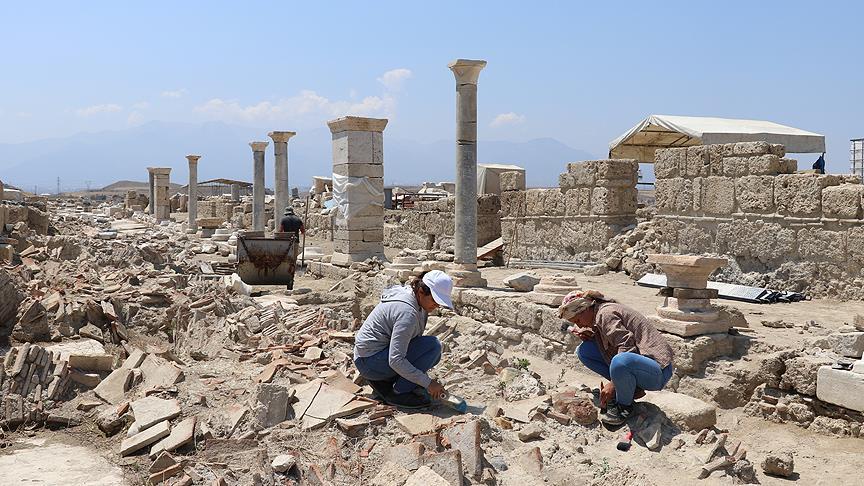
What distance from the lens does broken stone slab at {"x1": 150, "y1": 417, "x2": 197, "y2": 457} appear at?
16.0ft

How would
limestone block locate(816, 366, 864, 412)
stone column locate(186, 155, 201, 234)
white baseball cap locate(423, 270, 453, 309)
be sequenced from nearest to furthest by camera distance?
1. white baseball cap locate(423, 270, 453, 309)
2. limestone block locate(816, 366, 864, 412)
3. stone column locate(186, 155, 201, 234)

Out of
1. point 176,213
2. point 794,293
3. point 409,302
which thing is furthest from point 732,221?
point 176,213

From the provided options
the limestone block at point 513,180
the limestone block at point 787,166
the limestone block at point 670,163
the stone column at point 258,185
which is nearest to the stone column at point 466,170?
the limestone block at point 670,163

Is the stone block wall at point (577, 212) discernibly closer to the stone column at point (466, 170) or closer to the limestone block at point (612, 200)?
the limestone block at point (612, 200)

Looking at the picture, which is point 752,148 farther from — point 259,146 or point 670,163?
point 259,146

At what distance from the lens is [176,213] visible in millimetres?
40938

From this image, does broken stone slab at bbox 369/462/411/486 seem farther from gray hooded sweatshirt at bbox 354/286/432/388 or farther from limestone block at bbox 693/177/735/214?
limestone block at bbox 693/177/735/214

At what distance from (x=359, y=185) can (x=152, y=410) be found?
9.79 meters

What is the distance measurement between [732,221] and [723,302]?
181 centimetres

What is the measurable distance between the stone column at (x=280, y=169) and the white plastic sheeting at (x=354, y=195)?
239 inches

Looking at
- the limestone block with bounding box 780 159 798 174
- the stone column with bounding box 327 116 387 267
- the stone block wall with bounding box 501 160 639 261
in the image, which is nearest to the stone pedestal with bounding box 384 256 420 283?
the stone column with bounding box 327 116 387 267

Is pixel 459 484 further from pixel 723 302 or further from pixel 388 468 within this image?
pixel 723 302

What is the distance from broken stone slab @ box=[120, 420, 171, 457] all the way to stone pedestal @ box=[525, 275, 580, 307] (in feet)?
16.5

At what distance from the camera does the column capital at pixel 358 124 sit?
14492mm
